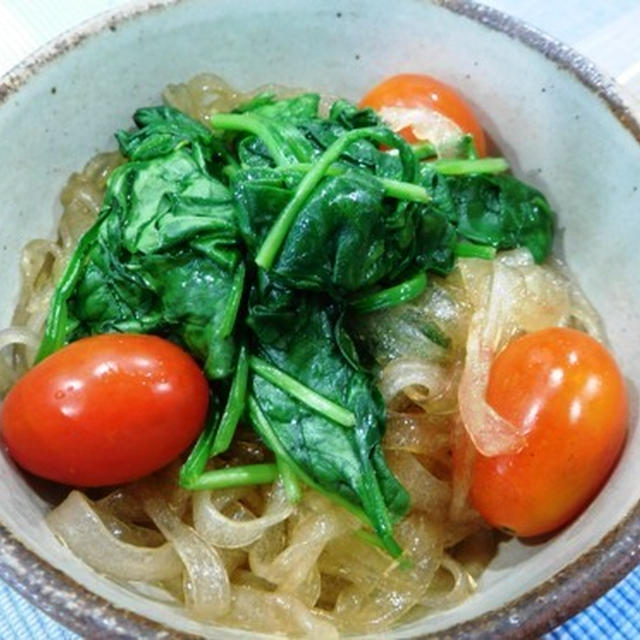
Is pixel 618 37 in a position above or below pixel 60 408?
above

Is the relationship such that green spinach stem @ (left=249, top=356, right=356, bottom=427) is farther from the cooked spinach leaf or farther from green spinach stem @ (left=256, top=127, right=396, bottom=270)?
green spinach stem @ (left=256, top=127, right=396, bottom=270)

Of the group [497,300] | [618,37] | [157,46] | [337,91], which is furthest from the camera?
[618,37]

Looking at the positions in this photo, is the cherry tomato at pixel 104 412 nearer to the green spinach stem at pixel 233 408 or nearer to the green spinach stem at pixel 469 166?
the green spinach stem at pixel 233 408

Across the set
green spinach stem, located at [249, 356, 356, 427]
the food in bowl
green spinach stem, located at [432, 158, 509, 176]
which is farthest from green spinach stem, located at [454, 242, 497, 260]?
green spinach stem, located at [249, 356, 356, 427]

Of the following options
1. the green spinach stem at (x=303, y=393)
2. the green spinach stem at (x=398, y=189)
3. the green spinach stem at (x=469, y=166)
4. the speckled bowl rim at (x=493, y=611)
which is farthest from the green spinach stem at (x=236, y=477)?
the green spinach stem at (x=469, y=166)

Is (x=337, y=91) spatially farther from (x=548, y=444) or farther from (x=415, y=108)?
(x=548, y=444)

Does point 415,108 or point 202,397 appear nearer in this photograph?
point 202,397

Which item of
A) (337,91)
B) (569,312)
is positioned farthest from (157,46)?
(569,312)
